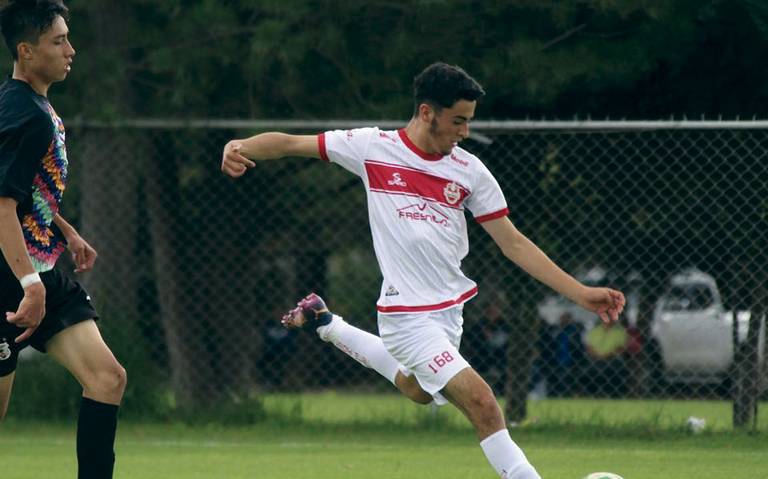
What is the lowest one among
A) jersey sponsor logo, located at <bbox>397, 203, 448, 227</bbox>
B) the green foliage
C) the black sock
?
the black sock

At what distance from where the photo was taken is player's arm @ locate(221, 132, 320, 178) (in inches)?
210

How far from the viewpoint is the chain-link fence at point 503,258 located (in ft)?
28.9

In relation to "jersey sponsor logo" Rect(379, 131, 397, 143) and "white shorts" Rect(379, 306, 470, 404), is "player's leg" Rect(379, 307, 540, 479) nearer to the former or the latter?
"white shorts" Rect(379, 306, 470, 404)

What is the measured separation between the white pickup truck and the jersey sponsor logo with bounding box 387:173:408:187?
413 cm

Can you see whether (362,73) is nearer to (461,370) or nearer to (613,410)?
(613,410)

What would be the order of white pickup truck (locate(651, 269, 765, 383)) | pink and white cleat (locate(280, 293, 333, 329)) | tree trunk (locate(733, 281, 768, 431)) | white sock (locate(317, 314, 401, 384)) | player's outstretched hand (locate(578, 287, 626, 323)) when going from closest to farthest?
player's outstretched hand (locate(578, 287, 626, 323)) < white sock (locate(317, 314, 401, 384)) < pink and white cleat (locate(280, 293, 333, 329)) < tree trunk (locate(733, 281, 768, 431)) < white pickup truck (locate(651, 269, 765, 383))

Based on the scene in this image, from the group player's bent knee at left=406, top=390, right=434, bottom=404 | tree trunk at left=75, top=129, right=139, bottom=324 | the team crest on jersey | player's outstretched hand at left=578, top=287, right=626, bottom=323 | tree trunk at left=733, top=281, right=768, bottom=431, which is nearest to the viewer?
player's outstretched hand at left=578, top=287, right=626, bottom=323

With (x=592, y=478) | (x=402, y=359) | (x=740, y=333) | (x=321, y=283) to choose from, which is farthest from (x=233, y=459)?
(x=321, y=283)

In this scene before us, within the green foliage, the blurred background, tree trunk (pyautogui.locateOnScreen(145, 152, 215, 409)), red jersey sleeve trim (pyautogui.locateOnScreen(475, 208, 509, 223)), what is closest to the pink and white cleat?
red jersey sleeve trim (pyautogui.locateOnScreen(475, 208, 509, 223))

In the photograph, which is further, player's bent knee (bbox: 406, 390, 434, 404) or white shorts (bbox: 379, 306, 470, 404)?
player's bent knee (bbox: 406, 390, 434, 404)

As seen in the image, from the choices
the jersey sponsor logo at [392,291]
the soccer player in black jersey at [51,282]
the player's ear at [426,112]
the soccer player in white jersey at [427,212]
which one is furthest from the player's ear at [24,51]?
the jersey sponsor logo at [392,291]

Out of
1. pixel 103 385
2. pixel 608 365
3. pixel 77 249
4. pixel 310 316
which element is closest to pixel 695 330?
pixel 608 365

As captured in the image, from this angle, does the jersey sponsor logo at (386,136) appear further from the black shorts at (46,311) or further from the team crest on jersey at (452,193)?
the black shorts at (46,311)

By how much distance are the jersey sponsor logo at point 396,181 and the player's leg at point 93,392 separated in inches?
56.9
